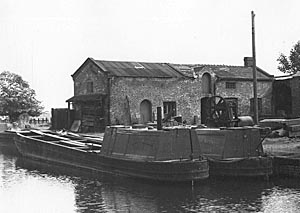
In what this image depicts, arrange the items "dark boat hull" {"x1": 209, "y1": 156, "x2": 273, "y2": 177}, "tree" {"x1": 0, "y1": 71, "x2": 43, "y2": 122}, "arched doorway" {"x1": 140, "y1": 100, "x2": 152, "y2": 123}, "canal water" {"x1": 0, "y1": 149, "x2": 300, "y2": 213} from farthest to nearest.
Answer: "tree" {"x1": 0, "y1": 71, "x2": 43, "y2": 122} < "arched doorway" {"x1": 140, "y1": 100, "x2": 152, "y2": 123} < "dark boat hull" {"x1": 209, "y1": 156, "x2": 273, "y2": 177} < "canal water" {"x1": 0, "y1": 149, "x2": 300, "y2": 213}

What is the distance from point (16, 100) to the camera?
48250 mm

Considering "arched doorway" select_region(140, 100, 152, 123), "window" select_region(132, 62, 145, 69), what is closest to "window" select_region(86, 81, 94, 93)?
"window" select_region(132, 62, 145, 69)

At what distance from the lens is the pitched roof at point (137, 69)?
103ft

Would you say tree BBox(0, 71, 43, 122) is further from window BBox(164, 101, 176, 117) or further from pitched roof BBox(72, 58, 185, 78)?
window BBox(164, 101, 176, 117)

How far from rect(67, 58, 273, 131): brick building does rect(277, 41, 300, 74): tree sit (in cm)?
1604

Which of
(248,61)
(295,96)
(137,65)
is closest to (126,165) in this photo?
(137,65)

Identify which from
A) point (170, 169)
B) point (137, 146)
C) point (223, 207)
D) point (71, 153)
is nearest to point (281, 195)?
point (223, 207)

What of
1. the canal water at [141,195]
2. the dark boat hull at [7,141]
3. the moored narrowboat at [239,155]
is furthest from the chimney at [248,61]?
the canal water at [141,195]

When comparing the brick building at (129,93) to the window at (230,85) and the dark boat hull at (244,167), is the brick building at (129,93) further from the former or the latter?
the dark boat hull at (244,167)

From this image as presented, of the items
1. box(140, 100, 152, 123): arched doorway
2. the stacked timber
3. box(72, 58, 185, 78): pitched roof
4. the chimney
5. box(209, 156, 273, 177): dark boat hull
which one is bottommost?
box(209, 156, 273, 177): dark boat hull

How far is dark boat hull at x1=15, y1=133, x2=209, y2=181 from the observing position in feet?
45.0

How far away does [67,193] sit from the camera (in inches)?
541

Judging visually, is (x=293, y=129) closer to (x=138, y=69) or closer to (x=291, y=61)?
(x=138, y=69)

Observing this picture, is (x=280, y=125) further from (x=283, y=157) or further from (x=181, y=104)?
(x=181, y=104)
